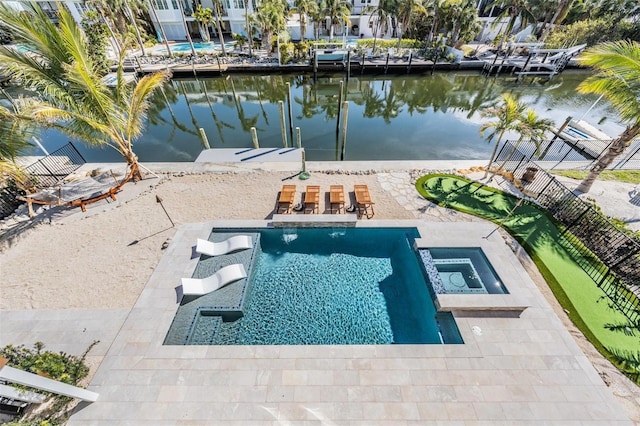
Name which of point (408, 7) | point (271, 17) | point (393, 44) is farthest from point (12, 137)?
point (393, 44)

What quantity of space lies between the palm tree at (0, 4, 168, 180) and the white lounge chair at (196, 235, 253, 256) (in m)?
7.34

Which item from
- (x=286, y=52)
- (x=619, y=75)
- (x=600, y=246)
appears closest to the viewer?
(x=619, y=75)

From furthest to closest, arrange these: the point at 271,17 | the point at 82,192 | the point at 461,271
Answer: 1. the point at 271,17
2. the point at 82,192
3. the point at 461,271

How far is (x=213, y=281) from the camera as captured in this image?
347 inches

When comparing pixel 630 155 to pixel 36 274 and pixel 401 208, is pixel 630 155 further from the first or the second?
pixel 36 274

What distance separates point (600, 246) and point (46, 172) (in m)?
27.4

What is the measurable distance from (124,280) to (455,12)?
158 ft

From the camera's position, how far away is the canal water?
1878 centimetres

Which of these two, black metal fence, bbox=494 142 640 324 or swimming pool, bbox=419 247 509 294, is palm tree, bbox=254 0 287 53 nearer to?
black metal fence, bbox=494 142 640 324

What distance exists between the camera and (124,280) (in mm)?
9133

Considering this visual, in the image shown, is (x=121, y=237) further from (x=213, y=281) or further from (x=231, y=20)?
(x=231, y=20)

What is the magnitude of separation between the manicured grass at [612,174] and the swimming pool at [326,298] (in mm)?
10958

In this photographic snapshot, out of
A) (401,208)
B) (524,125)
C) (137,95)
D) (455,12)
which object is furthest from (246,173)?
(455,12)

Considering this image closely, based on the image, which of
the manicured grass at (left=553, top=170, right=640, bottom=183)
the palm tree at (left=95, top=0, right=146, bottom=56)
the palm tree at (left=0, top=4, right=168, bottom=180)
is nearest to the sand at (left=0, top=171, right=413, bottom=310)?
the palm tree at (left=0, top=4, right=168, bottom=180)
